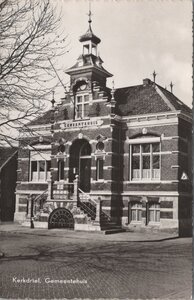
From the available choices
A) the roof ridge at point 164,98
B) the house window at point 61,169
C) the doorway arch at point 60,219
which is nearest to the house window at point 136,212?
the doorway arch at point 60,219

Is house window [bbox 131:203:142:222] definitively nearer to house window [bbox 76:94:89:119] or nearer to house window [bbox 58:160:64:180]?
house window [bbox 58:160:64:180]

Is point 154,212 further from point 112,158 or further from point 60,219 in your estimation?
point 60,219

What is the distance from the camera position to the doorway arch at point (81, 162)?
84.8 feet

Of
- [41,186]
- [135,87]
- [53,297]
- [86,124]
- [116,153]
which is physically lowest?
[53,297]

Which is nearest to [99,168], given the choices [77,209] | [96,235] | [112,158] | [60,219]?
[112,158]

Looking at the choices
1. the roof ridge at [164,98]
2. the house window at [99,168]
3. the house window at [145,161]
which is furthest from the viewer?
the house window at [99,168]

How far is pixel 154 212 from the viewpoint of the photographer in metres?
23.5

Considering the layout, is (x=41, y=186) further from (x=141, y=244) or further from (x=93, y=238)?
(x=141, y=244)

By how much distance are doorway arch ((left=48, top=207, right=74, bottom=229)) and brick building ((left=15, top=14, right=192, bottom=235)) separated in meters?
0.06

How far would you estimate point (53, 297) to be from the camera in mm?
9469

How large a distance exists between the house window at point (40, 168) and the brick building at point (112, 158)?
0.51 meters

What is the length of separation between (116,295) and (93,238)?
388 inches

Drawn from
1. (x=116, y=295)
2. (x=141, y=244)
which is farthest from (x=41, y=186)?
(x=116, y=295)

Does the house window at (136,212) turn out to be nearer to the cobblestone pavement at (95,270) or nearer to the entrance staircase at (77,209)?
the entrance staircase at (77,209)
